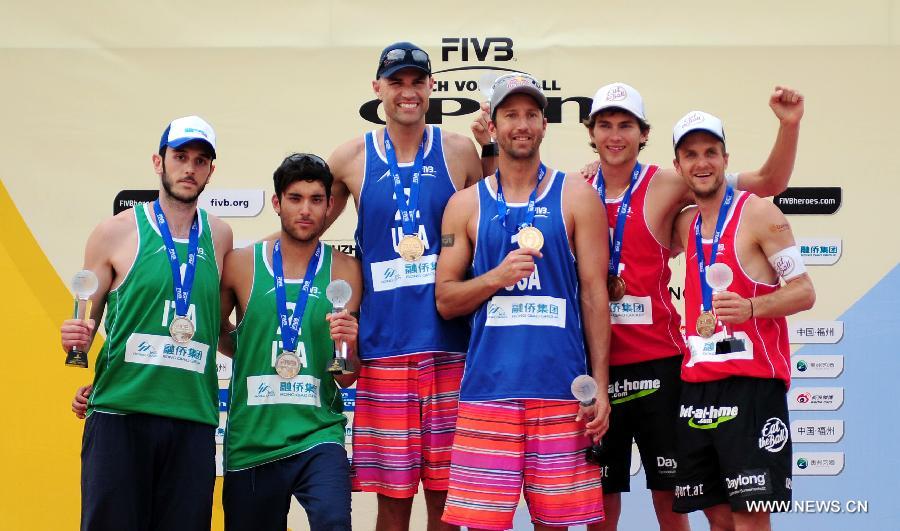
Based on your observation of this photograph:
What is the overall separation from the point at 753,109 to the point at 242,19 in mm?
2565

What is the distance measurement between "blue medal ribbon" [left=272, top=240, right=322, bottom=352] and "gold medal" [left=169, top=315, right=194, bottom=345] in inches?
12.2

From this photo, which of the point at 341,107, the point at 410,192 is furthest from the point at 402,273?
the point at 341,107

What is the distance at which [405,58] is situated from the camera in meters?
3.77

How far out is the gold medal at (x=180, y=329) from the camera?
3.50m

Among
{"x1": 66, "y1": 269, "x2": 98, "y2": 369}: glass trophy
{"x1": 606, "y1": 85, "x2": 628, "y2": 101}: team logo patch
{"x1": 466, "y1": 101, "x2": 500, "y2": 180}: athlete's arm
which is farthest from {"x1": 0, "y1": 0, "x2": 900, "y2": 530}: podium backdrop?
{"x1": 66, "y1": 269, "x2": 98, "y2": 369}: glass trophy

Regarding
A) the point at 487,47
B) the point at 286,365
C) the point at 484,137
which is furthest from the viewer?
the point at 487,47

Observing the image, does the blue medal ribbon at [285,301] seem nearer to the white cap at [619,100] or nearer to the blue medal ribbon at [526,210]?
the blue medal ribbon at [526,210]

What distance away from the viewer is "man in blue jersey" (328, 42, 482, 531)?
371 centimetres

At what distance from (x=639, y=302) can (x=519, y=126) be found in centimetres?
78

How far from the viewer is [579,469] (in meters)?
3.49

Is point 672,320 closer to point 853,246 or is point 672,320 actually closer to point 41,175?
point 853,246

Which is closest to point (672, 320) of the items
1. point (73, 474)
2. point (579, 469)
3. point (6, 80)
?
point (579, 469)

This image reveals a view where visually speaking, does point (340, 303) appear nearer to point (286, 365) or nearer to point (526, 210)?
point (286, 365)

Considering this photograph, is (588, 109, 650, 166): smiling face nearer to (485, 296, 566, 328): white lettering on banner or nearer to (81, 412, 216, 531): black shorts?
(485, 296, 566, 328): white lettering on banner
